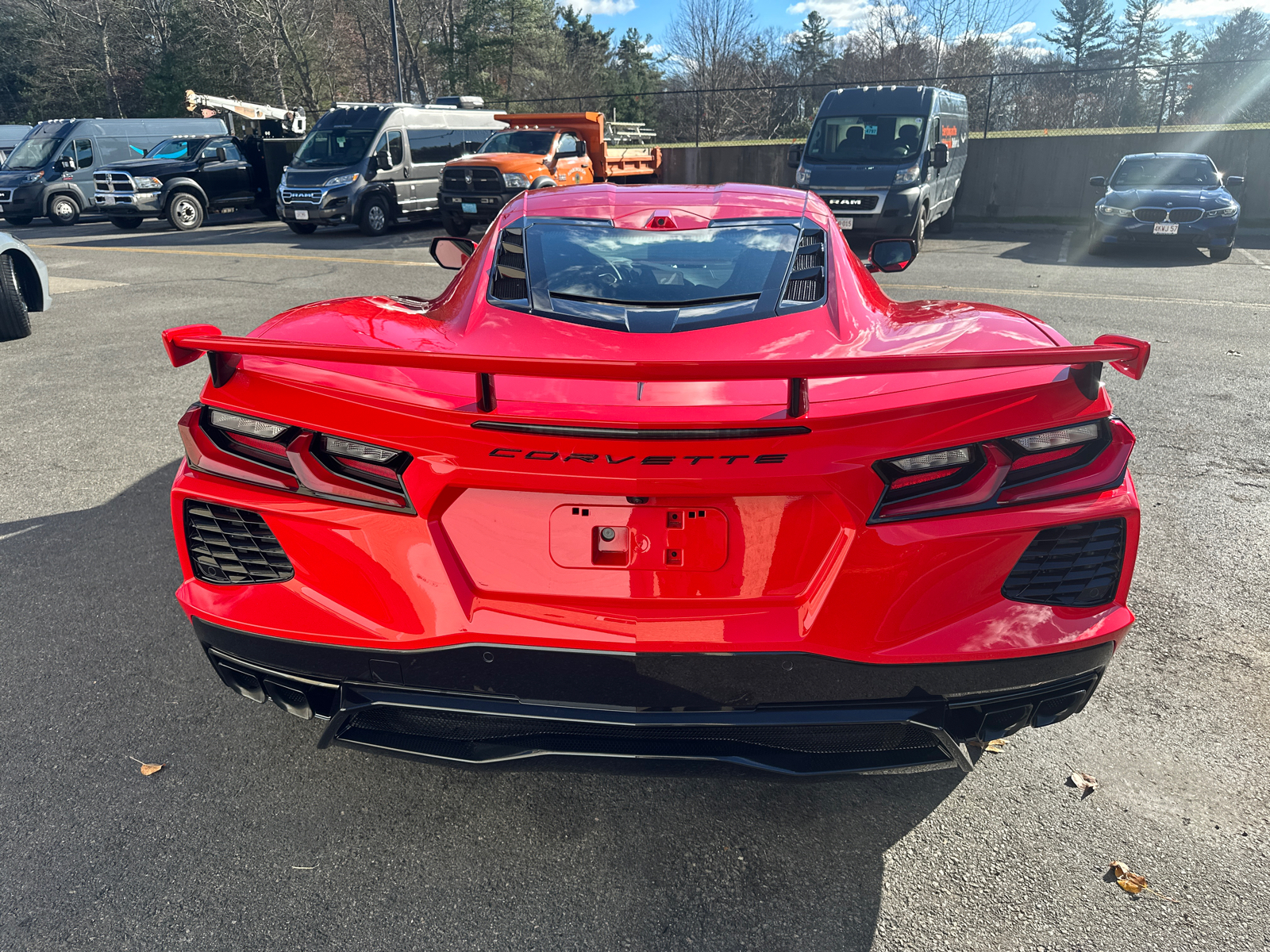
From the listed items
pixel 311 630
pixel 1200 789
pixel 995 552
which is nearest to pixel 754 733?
pixel 995 552

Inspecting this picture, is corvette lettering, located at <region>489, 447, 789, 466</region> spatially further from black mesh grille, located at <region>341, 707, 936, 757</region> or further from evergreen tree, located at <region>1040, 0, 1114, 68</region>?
evergreen tree, located at <region>1040, 0, 1114, 68</region>

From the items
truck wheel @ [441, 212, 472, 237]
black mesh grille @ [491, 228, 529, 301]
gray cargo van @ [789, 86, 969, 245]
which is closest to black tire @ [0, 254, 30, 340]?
black mesh grille @ [491, 228, 529, 301]

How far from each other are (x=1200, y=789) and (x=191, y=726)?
286 centimetres

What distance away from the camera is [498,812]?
2297 mm

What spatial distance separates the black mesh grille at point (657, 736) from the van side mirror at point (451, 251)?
8.12ft

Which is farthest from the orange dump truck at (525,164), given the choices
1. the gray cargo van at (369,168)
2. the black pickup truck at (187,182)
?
the black pickup truck at (187,182)

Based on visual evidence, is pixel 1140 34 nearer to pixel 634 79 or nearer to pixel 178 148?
pixel 634 79

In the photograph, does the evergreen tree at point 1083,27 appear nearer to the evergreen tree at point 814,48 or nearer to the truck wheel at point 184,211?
the evergreen tree at point 814,48

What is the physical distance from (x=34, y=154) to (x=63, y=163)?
0.96 metres

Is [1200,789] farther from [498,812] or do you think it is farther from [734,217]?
[734,217]

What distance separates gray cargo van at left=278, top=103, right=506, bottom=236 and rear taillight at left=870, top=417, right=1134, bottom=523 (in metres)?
16.8

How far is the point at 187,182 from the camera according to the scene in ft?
64.5

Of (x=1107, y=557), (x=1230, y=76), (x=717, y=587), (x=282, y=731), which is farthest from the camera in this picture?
(x=1230, y=76)

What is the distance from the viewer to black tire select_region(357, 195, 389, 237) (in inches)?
663
